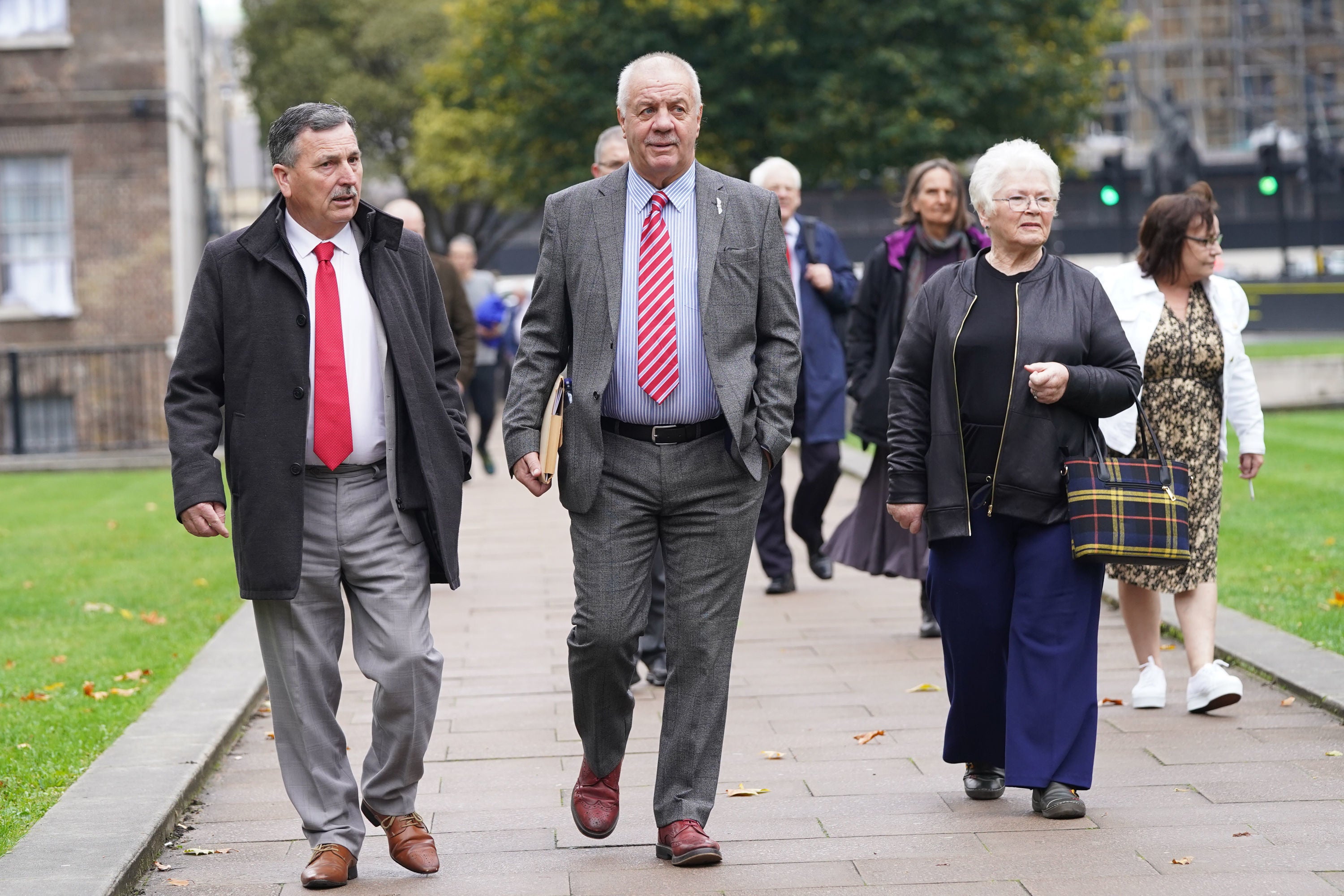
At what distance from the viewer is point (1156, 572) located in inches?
246

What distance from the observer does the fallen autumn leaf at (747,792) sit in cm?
523

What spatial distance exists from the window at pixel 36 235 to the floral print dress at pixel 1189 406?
19859 millimetres

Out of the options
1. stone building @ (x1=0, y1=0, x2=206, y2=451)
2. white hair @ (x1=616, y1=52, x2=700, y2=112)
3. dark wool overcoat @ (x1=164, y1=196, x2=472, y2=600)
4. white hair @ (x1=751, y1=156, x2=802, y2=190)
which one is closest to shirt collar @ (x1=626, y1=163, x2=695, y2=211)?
white hair @ (x1=616, y1=52, x2=700, y2=112)

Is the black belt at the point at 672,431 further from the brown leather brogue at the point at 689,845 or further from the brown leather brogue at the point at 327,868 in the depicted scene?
the brown leather brogue at the point at 327,868

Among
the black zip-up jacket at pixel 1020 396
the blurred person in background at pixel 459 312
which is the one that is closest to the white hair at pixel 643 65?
the black zip-up jacket at pixel 1020 396

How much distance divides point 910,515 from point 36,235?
20822 mm

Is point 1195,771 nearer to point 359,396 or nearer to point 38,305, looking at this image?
point 359,396

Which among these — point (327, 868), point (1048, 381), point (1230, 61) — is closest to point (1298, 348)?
point (1048, 381)

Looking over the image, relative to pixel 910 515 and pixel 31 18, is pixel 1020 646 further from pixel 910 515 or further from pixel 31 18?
pixel 31 18

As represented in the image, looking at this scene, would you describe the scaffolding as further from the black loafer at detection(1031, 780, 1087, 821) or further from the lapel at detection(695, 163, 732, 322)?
the lapel at detection(695, 163, 732, 322)

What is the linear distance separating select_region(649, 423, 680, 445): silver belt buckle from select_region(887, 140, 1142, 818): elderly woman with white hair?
0.85 metres

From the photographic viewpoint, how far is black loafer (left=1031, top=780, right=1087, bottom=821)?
481cm

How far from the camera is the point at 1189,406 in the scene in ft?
20.5

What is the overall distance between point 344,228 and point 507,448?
70 centimetres
